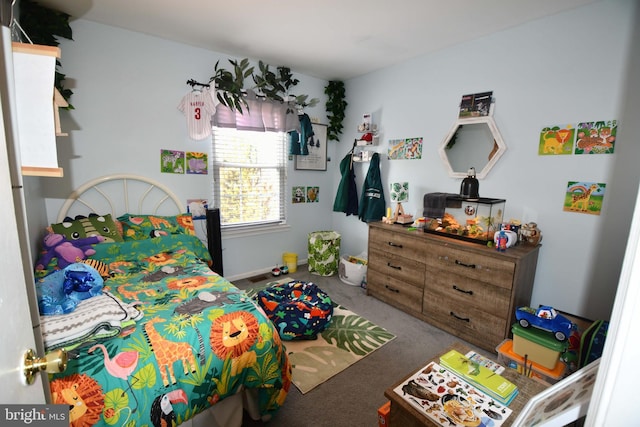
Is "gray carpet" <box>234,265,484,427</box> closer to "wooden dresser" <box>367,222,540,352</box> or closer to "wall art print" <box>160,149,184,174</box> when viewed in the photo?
"wooden dresser" <box>367,222,540,352</box>

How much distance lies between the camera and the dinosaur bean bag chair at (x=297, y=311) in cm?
A: 224

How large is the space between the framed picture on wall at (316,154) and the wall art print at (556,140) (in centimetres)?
239

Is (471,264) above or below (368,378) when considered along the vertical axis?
above

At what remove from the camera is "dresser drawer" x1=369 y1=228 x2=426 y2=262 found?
8.52 feet

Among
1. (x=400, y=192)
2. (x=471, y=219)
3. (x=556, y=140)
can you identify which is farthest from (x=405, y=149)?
(x=556, y=140)

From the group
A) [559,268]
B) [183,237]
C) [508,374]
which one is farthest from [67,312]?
[559,268]

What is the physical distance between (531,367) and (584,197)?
49.9 inches

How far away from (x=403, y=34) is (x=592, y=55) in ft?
4.44

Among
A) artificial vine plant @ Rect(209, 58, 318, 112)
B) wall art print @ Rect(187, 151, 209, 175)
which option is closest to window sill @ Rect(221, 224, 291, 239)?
wall art print @ Rect(187, 151, 209, 175)

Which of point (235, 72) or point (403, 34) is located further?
point (235, 72)

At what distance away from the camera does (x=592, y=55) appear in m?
1.98

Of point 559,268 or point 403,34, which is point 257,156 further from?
point 559,268

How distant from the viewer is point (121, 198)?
2.61 metres

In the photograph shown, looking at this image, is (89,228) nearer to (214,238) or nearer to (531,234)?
(214,238)
